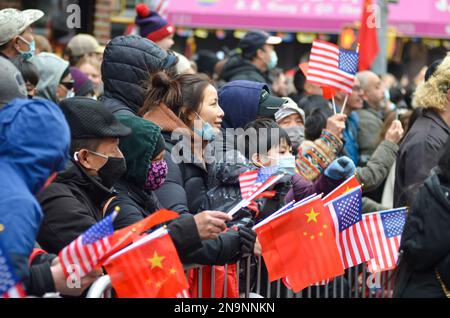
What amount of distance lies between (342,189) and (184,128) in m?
0.97

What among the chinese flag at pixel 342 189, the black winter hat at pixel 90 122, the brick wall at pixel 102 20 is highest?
the black winter hat at pixel 90 122

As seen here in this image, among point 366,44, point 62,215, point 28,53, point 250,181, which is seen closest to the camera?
point 62,215

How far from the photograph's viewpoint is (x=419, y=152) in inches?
238

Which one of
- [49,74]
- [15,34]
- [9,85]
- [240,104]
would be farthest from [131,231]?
[49,74]

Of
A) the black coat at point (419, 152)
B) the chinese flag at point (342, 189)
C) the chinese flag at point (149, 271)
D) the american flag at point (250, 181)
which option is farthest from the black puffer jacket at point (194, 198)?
the black coat at point (419, 152)

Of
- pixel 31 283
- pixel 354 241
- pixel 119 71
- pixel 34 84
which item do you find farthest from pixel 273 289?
pixel 31 283

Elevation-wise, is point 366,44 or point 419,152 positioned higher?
point 419,152

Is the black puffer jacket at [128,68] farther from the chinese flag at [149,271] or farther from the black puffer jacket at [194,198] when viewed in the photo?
the chinese flag at [149,271]

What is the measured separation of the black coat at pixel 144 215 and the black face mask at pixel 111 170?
0.18m

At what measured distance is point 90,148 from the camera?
4.30 meters

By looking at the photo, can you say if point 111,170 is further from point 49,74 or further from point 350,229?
point 49,74

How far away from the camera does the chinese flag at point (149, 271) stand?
3.73 meters
